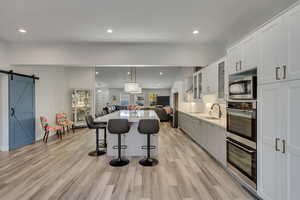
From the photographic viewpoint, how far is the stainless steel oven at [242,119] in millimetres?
2213

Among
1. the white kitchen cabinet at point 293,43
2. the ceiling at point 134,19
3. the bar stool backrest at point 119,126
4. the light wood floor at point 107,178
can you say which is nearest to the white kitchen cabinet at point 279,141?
the white kitchen cabinet at point 293,43

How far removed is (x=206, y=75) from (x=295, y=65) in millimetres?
2878

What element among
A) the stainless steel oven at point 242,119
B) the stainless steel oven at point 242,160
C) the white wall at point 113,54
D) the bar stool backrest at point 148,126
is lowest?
the stainless steel oven at point 242,160

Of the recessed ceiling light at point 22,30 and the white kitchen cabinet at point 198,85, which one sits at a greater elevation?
the recessed ceiling light at point 22,30

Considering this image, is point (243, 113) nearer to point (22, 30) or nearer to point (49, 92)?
point (22, 30)

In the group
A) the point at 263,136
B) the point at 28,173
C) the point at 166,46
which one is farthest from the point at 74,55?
the point at 263,136

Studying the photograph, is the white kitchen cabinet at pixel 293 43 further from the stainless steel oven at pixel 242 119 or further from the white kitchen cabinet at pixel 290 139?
the stainless steel oven at pixel 242 119

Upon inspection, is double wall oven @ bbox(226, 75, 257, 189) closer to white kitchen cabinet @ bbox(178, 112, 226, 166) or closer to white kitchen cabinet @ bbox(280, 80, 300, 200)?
white kitchen cabinet @ bbox(178, 112, 226, 166)

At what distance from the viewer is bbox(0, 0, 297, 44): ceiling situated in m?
2.52

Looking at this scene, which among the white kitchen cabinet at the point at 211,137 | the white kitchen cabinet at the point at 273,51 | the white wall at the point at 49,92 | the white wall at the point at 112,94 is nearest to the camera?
the white kitchen cabinet at the point at 273,51

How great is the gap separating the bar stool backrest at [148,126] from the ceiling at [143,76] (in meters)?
6.11

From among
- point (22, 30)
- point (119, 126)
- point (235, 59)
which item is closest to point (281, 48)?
point (235, 59)

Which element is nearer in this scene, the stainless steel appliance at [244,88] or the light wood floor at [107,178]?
the stainless steel appliance at [244,88]

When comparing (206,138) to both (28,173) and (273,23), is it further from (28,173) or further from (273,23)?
(28,173)
